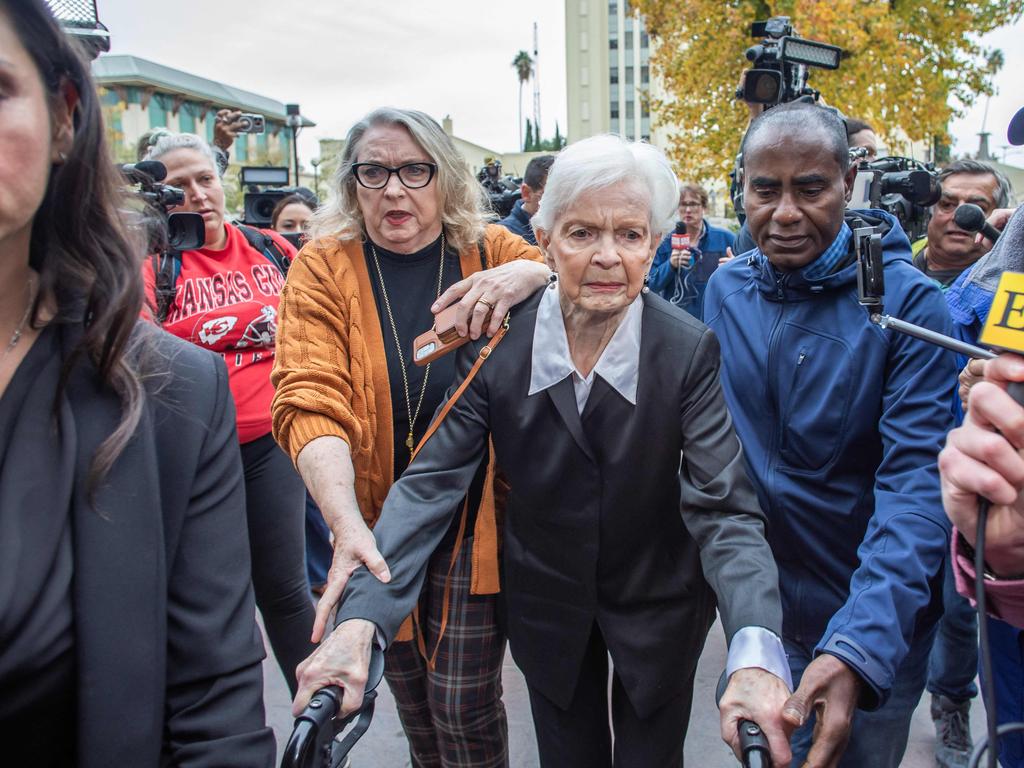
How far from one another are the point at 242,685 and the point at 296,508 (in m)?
1.78

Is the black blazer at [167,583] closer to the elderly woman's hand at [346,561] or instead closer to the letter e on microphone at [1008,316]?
the elderly woman's hand at [346,561]

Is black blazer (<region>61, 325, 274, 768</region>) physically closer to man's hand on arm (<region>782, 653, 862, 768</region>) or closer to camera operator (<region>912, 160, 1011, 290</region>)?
man's hand on arm (<region>782, 653, 862, 768</region>)

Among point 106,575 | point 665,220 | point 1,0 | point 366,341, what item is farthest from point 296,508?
point 1,0

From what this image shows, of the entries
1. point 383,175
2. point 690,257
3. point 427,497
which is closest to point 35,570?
point 427,497

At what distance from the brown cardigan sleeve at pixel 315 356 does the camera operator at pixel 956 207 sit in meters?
2.89

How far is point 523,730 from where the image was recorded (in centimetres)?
340

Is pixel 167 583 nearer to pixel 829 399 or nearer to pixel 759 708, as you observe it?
pixel 759 708

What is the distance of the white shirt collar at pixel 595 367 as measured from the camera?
191cm

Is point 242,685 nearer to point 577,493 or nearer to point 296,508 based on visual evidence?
point 577,493

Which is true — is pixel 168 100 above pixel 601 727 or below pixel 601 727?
above

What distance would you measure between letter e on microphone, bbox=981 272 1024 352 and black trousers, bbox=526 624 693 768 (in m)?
1.34

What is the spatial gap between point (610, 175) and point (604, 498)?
2.41ft

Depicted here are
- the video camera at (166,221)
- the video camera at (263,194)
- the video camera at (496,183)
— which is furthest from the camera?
the video camera at (496,183)

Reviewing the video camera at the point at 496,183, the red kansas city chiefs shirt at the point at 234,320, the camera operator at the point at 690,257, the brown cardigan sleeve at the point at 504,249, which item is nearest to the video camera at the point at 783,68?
the brown cardigan sleeve at the point at 504,249
